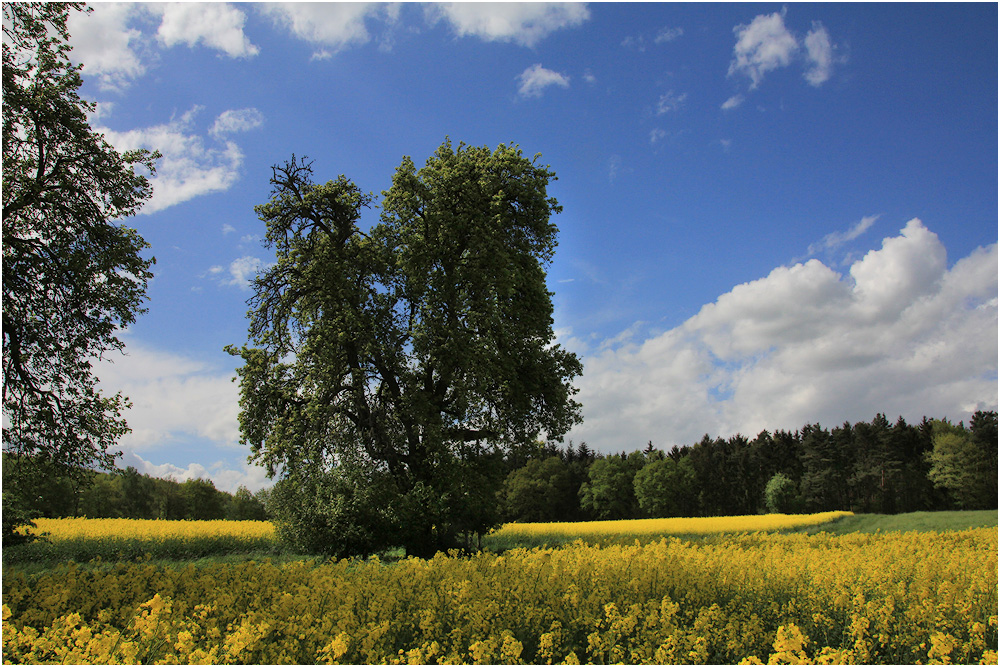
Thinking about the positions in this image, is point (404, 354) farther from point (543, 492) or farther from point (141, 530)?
point (543, 492)

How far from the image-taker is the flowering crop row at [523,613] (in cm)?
534

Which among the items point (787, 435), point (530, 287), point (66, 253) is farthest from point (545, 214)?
point (787, 435)

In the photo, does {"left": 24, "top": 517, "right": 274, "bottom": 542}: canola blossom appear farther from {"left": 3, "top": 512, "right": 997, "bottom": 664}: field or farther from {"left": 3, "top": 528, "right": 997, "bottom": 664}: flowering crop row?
{"left": 3, "top": 512, "right": 997, "bottom": 664}: field

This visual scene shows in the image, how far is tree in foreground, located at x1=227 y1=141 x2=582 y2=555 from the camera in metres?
16.9

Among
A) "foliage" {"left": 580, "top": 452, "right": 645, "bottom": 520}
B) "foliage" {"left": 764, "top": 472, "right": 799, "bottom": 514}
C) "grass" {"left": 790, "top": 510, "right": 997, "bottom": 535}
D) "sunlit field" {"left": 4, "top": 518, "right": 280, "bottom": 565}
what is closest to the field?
"sunlit field" {"left": 4, "top": 518, "right": 280, "bottom": 565}

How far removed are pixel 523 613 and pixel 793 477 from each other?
8202 cm

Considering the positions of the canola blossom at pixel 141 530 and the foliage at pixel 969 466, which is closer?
the canola blossom at pixel 141 530

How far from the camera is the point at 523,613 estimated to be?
634 centimetres

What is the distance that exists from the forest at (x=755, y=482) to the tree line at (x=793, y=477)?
134 mm

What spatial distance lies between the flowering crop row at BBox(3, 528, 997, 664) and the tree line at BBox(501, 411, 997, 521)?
61325 mm

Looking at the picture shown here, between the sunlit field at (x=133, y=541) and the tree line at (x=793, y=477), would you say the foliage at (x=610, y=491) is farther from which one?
the sunlit field at (x=133, y=541)

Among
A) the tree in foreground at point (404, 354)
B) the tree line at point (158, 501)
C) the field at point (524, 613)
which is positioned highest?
the tree in foreground at point (404, 354)

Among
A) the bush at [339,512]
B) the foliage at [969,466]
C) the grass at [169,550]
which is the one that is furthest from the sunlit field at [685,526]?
the foliage at [969,466]

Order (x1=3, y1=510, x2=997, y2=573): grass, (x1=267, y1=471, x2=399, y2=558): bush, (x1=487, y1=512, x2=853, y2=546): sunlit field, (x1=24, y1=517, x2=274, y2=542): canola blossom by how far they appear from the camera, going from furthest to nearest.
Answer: (x1=487, y1=512, x2=853, y2=546): sunlit field → (x1=24, y1=517, x2=274, y2=542): canola blossom → (x1=3, y1=510, x2=997, y2=573): grass → (x1=267, y1=471, x2=399, y2=558): bush
